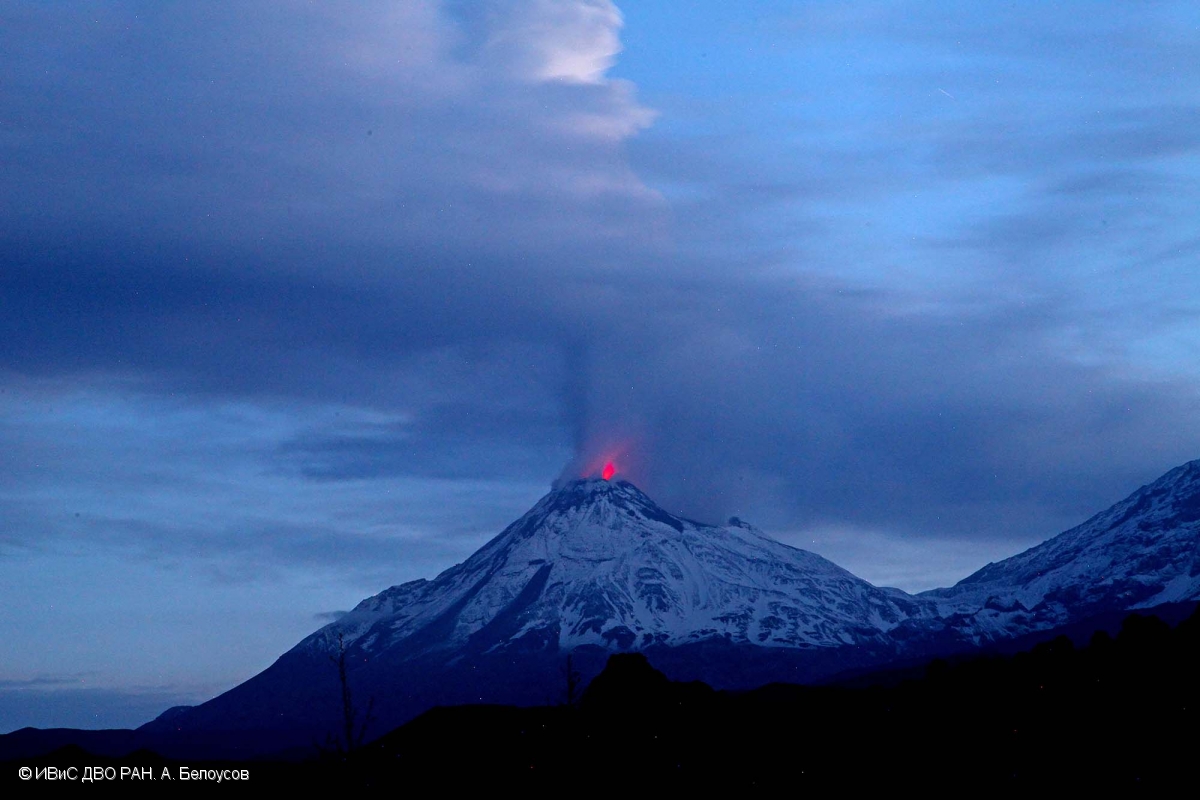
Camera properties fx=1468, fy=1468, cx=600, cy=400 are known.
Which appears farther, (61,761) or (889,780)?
(889,780)

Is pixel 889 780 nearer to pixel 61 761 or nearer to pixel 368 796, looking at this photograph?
pixel 368 796

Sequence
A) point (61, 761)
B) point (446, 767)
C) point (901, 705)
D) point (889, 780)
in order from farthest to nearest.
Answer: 1. point (901, 705)
2. point (446, 767)
3. point (889, 780)
4. point (61, 761)

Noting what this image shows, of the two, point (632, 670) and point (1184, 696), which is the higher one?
point (632, 670)

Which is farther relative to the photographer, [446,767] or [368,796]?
[446,767]

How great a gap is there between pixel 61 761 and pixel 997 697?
67362mm

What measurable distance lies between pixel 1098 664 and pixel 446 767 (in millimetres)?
52355

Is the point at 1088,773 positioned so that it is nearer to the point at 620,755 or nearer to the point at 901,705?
the point at 901,705

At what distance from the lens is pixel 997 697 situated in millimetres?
111938

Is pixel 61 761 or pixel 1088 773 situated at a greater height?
pixel 61 761

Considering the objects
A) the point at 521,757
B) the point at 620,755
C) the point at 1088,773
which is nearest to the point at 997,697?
the point at 1088,773

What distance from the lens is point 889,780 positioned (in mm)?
101938

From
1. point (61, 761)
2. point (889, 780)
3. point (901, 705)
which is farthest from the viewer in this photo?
point (901, 705)

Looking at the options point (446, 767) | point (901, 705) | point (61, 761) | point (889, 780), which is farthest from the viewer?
point (901, 705)

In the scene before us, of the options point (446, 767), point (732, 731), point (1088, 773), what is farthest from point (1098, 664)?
point (446, 767)
